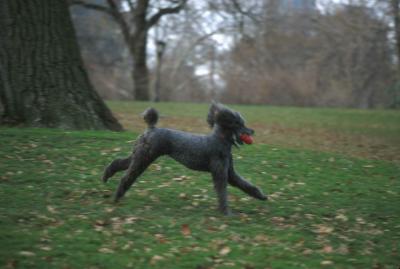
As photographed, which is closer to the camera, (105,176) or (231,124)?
(231,124)

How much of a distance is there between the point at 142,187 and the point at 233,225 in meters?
2.07

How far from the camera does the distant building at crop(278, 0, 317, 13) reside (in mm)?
37281

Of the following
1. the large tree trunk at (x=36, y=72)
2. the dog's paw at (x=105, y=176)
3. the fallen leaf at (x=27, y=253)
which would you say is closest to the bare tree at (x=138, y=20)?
the large tree trunk at (x=36, y=72)

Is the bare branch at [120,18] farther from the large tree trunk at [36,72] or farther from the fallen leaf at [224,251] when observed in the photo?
the fallen leaf at [224,251]

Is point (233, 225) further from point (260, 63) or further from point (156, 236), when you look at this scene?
point (260, 63)

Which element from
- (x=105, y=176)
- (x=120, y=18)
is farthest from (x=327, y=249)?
(x=120, y=18)

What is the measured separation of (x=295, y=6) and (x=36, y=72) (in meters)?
31.7

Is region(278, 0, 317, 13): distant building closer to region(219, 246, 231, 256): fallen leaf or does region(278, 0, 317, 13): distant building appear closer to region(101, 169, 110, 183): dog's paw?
region(101, 169, 110, 183): dog's paw

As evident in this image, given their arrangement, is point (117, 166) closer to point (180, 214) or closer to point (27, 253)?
point (180, 214)

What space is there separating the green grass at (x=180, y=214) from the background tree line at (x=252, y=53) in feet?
51.3

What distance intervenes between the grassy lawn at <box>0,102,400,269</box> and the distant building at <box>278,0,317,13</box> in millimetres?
26859

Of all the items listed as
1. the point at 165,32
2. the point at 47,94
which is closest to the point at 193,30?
the point at 165,32

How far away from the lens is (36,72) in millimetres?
12125

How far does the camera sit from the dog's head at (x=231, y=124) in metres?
7.10
